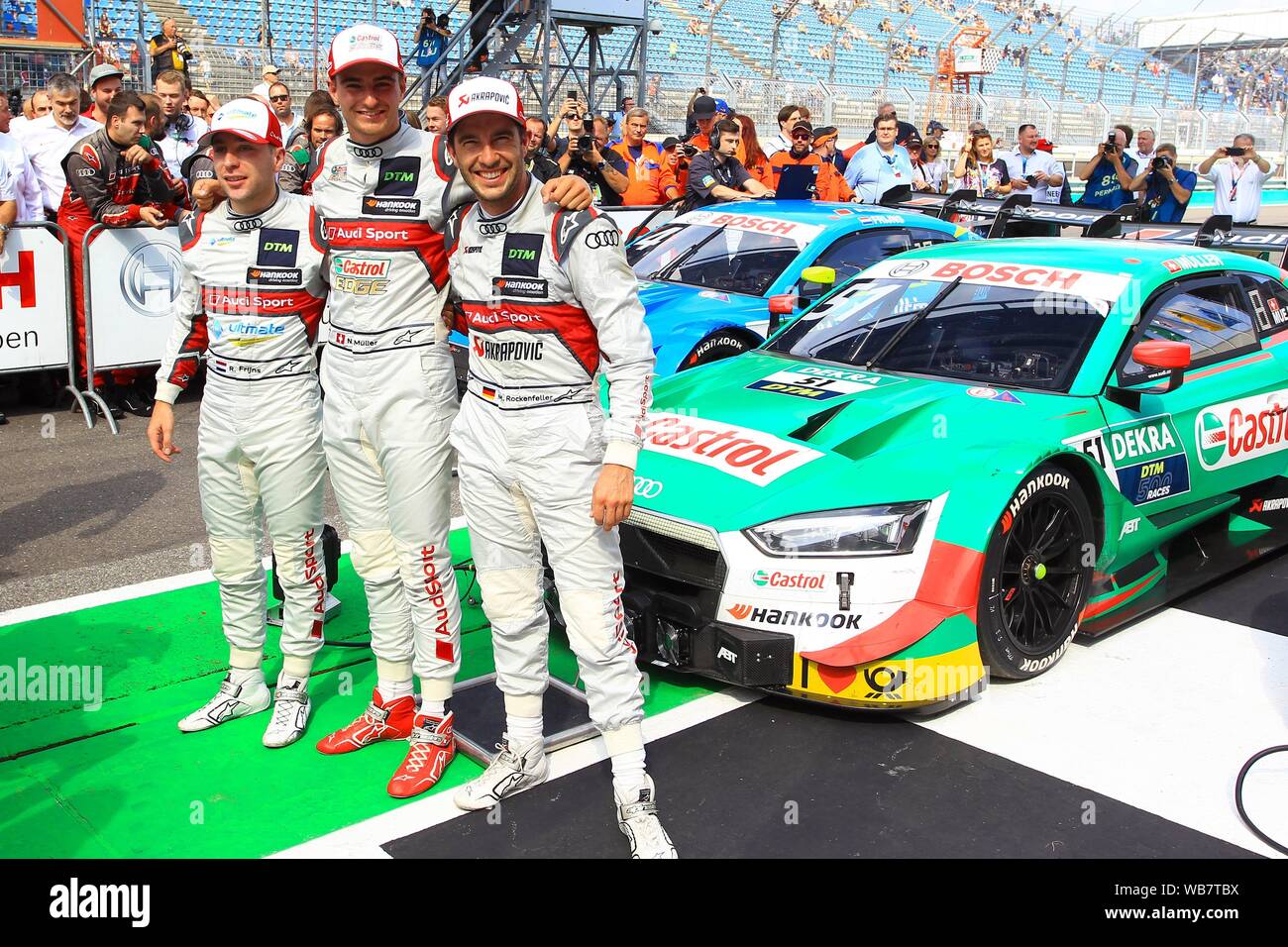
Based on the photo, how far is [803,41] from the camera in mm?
30406

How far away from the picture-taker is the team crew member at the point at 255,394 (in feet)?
12.9

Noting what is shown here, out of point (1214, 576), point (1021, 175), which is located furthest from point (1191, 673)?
point (1021, 175)

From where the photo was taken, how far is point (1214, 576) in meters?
5.31

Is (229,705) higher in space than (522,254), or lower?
lower

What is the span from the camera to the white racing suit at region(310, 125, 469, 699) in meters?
3.66

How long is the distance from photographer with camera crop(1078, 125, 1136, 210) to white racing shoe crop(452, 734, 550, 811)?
1265 centimetres

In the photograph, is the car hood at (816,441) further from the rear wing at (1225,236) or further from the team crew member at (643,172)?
the team crew member at (643,172)

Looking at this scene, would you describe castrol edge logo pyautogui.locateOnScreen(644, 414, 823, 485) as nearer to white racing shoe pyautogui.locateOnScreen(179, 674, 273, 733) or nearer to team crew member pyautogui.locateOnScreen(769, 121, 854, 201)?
white racing shoe pyautogui.locateOnScreen(179, 674, 273, 733)

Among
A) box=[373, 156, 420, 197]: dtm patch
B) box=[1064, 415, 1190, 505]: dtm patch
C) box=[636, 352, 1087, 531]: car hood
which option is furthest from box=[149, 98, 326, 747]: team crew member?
box=[1064, 415, 1190, 505]: dtm patch

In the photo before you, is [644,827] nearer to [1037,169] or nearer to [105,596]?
[105,596]

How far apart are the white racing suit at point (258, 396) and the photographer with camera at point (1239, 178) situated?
14.6 meters

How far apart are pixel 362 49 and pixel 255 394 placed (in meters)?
1.14

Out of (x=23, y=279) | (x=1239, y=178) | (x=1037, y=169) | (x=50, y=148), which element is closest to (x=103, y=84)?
(x=50, y=148)
